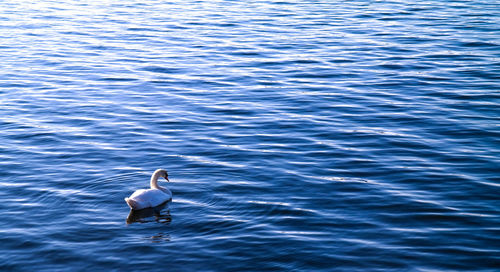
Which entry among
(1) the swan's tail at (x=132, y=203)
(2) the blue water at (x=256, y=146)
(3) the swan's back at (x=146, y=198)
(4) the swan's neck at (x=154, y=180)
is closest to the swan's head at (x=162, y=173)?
(4) the swan's neck at (x=154, y=180)

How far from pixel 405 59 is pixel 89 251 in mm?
17652

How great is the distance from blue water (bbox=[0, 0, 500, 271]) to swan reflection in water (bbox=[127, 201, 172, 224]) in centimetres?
5

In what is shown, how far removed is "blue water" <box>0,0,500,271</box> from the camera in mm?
13148

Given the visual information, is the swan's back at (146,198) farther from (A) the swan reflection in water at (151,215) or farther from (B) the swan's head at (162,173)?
(B) the swan's head at (162,173)

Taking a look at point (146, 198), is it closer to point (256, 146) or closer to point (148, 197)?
point (148, 197)

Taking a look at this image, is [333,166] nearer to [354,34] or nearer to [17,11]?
[354,34]

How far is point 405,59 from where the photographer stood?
27609 mm

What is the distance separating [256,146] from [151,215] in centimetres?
455

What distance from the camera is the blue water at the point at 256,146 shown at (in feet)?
43.1

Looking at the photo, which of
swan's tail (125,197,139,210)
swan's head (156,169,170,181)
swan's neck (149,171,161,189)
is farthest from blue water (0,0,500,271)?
swan's neck (149,171,161,189)

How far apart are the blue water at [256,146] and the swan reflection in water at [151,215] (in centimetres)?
5

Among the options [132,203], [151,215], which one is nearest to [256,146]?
[151,215]

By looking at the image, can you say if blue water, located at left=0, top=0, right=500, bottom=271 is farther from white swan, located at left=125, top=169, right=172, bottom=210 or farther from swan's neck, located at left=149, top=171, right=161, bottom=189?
swan's neck, located at left=149, top=171, right=161, bottom=189

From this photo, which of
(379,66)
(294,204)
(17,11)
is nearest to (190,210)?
→ (294,204)
